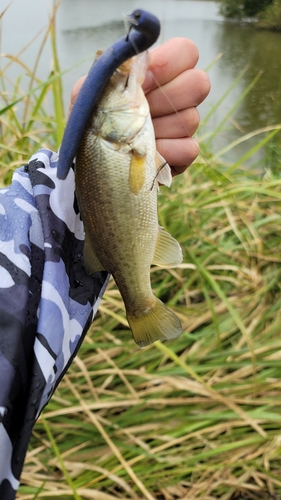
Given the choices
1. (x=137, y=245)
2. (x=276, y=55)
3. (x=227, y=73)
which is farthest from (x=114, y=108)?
(x=276, y=55)

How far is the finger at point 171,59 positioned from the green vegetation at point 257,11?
11927 mm

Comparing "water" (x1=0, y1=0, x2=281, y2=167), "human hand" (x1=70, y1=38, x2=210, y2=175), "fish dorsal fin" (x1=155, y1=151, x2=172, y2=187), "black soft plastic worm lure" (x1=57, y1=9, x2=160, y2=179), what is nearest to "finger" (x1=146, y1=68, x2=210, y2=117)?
"human hand" (x1=70, y1=38, x2=210, y2=175)

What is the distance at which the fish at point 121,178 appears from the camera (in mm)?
937

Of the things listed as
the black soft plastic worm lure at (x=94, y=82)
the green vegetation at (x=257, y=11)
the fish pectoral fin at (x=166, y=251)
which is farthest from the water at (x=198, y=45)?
the black soft plastic worm lure at (x=94, y=82)

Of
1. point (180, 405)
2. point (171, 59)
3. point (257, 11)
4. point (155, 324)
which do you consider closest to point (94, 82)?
point (171, 59)

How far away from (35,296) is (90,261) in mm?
167

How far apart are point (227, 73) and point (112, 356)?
7246 mm

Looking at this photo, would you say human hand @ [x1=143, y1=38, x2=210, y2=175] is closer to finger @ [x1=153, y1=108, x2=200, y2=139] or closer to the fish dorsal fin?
finger @ [x1=153, y1=108, x2=200, y2=139]

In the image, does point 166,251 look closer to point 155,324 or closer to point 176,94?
point 155,324

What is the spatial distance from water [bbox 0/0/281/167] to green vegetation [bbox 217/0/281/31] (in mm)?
338

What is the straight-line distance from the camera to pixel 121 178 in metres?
0.97

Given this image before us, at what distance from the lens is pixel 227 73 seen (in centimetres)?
784

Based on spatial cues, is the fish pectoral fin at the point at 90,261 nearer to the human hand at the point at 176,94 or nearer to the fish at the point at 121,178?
the fish at the point at 121,178

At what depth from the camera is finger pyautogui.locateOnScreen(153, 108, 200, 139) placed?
4.02ft
